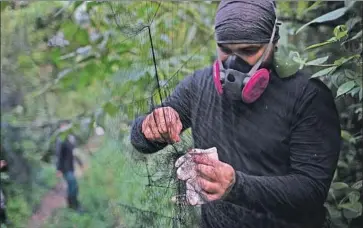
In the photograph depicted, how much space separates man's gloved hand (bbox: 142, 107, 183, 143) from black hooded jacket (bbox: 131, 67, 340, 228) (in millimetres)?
15

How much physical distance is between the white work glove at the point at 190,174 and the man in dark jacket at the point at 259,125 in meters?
0.06

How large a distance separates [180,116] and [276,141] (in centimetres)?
18

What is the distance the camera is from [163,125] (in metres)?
1.00

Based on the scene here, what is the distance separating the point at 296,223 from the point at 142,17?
47 centimetres

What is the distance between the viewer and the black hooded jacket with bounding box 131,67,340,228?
100cm

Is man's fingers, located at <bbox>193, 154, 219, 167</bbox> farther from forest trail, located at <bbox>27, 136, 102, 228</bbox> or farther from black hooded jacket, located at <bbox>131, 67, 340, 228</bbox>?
forest trail, located at <bbox>27, 136, 102, 228</bbox>

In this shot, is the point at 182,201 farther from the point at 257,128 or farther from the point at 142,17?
the point at 142,17

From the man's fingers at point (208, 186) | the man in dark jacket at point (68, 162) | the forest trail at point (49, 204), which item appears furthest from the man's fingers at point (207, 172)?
the man in dark jacket at point (68, 162)

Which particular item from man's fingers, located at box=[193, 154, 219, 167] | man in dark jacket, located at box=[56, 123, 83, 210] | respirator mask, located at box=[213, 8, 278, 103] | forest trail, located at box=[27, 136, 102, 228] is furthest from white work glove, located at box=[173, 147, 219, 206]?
man in dark jacket, located at box=[56, 123, 83, 210]

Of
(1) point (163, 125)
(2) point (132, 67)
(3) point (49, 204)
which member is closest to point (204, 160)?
(1) point (163, 125)

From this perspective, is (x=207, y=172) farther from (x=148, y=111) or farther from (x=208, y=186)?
(x=148, y=111)

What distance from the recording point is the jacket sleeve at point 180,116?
1025 millimetres

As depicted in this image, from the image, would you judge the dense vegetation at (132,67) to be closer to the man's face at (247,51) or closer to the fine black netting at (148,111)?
the fine black netting at (148,111)

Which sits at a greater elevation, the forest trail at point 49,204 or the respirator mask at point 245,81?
the respirator mask at point 245,81
